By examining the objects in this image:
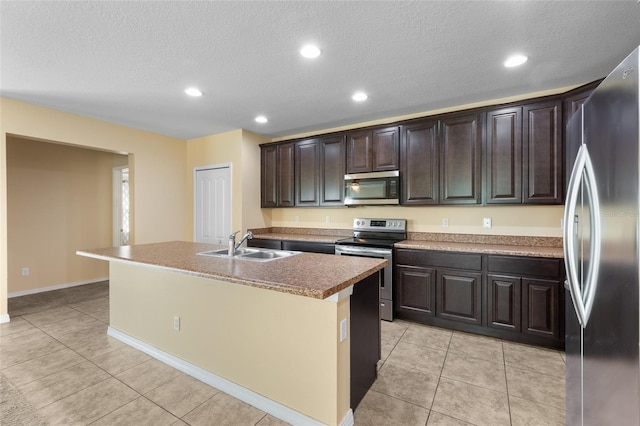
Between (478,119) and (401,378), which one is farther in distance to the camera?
(478,119)

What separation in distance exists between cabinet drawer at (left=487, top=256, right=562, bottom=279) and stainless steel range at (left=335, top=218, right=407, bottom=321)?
1.02 meters

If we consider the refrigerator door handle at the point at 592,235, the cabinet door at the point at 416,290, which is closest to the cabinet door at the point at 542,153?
the cabinet door at the point at 416,290

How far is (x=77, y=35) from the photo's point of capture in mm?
2039

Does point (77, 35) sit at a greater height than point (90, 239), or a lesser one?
greater

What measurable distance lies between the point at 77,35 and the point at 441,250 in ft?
11.8

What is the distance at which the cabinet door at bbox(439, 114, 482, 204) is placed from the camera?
10.2ft

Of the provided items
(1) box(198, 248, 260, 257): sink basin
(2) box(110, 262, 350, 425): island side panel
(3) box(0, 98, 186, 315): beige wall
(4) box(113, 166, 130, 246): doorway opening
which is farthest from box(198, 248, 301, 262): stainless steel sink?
(4) box(113, 166, 130, 246): doorway opening

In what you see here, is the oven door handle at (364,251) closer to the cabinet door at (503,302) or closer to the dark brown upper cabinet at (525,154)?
the cabinet door at (503,302)

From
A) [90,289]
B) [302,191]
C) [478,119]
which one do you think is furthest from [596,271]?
[90,289]

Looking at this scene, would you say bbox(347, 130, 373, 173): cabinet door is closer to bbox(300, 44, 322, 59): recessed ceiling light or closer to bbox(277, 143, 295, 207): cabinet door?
bbox(277, 143, 295, 207): cabinet door

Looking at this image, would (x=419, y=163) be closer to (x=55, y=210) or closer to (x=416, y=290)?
(x=416, y=290)

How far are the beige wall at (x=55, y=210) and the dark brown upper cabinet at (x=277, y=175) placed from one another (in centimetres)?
275

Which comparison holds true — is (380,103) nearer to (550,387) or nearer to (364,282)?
(364,282)

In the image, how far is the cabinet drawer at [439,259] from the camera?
289 centimetres
